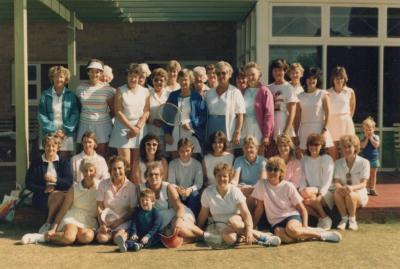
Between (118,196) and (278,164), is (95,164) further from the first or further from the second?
(278,164)

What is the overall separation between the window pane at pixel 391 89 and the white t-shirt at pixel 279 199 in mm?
5316

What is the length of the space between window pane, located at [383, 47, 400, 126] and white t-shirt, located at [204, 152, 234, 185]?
524cm

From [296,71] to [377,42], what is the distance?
3.96m

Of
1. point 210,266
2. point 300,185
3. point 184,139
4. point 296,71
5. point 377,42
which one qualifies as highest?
point 377,42

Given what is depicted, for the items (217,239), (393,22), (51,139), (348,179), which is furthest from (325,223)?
(393,22)

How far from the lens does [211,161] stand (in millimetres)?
6980

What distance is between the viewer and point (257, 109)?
24.1 ft

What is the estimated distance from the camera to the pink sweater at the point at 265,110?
7.27 meters

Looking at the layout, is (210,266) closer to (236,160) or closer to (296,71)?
(236,160)

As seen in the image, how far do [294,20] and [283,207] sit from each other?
5111 millimetres

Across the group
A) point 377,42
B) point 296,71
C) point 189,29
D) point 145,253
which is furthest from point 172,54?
point 145,253

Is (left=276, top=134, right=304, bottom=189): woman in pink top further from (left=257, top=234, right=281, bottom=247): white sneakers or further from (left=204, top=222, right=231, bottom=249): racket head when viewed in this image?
(left=204, top=222, right=231, bottom=249): racket head

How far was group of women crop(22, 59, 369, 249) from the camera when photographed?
6.48 metres

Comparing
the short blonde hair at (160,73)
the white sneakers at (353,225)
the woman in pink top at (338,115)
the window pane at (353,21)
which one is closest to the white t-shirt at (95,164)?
the short blonde hair at (160,73)
